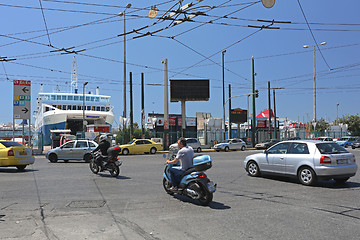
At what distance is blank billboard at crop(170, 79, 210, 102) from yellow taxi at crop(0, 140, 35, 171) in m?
25.6

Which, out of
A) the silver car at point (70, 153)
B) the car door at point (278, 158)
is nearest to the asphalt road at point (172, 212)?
the car door at point (278, 158)

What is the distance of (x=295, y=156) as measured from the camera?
10.5 meters

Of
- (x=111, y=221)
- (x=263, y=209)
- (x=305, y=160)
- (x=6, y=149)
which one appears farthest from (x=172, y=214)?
(x=6, y=149)

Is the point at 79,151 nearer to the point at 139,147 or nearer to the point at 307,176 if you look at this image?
the point at 139,147

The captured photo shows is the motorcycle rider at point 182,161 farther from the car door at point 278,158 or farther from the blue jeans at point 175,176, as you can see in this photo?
the car door at point 278,158

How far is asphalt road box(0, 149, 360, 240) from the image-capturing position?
5227 mm

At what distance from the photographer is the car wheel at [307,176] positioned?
9891 millimetres

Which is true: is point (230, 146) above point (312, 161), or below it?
below

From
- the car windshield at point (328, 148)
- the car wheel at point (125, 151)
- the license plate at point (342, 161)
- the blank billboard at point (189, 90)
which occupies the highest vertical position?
the blank billboard at point (189, 90)

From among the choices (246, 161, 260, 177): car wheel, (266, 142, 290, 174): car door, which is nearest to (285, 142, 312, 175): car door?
(266, 142, 290, 174): car door

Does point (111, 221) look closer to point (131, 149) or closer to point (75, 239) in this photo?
point (75, 239)

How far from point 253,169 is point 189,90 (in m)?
28.4

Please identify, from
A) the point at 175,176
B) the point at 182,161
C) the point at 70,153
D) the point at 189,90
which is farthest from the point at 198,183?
the point at 189,90

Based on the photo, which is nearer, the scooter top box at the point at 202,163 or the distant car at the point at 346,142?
the scooter top box at the point at 202,163
